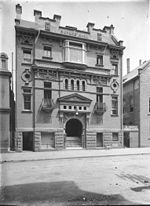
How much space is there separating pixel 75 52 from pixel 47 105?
7.54 m

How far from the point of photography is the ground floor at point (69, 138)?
19172 millimetres

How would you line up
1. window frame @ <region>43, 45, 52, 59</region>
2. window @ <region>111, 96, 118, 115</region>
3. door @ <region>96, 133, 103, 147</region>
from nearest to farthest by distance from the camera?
window frame @ <region>43, 45, 52, 59</region>
door @ <region>96, 133, 103, 147</region>
window @ <region>111, 96, 118, 115</region>

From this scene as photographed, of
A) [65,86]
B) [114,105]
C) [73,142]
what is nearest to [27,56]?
[65,86]

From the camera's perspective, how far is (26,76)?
64.0ft

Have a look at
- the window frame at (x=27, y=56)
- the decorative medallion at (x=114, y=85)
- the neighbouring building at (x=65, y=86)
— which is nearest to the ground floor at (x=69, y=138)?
the neighbouring building at (x=65, y=86)

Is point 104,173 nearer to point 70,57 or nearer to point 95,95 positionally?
point 95,95

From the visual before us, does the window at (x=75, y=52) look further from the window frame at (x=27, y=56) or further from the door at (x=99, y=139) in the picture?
the door at (x=99, y=139)

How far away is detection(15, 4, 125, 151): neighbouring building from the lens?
1941 centimetres

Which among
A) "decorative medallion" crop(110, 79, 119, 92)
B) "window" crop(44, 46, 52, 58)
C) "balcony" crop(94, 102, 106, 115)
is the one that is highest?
"window" crop(44, 46, 52, 58)

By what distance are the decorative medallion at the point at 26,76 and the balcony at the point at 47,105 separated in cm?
284

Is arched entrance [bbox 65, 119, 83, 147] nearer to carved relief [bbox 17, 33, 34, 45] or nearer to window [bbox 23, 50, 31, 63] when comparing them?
window [bbox 23, 50, 31, 63]

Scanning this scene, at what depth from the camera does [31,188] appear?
7.04 metres

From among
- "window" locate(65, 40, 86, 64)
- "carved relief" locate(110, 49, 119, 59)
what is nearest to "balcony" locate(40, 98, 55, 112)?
"window" locate(65, 40, 86, 64)

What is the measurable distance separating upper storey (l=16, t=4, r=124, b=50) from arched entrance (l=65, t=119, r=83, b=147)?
10.5 m
